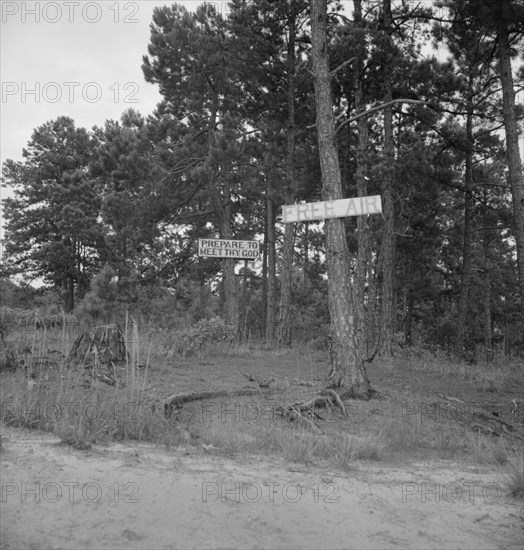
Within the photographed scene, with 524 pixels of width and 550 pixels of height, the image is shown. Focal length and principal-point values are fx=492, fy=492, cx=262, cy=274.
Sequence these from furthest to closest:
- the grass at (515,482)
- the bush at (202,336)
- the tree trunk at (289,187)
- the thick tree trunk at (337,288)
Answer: the tree trunk at (289,187) → the bush at (202,336) → the thick tree trunk at (337,288) → the grass at (515,482)

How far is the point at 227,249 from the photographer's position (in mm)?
13406

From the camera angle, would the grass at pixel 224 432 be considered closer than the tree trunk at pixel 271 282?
Yes

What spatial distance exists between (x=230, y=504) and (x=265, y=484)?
0.33m

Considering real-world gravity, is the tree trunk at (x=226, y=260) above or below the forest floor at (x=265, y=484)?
above

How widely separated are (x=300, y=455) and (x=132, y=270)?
16.7 meters

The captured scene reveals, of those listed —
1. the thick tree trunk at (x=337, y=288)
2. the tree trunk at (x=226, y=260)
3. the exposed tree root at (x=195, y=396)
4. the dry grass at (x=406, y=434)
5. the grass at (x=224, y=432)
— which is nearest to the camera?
the grass at (x=224, y=432)

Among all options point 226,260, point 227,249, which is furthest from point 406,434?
point 226,260

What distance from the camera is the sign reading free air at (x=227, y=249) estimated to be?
43.5 ft

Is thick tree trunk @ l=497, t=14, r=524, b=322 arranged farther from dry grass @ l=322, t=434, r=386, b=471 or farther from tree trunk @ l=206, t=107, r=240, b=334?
tree trunk @ l=206, t=107, r=240, b=334

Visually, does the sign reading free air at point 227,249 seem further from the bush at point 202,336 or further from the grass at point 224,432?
the grass at point 224,432

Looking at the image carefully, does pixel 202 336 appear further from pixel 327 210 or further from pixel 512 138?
pixel 512 138

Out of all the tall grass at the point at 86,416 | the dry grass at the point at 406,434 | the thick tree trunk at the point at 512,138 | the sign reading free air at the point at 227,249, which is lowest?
the dry grass at the point at 406,434

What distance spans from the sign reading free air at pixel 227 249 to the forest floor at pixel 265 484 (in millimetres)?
7928

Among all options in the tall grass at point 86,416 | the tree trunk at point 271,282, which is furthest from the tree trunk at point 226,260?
the tall grass at point 86,416
